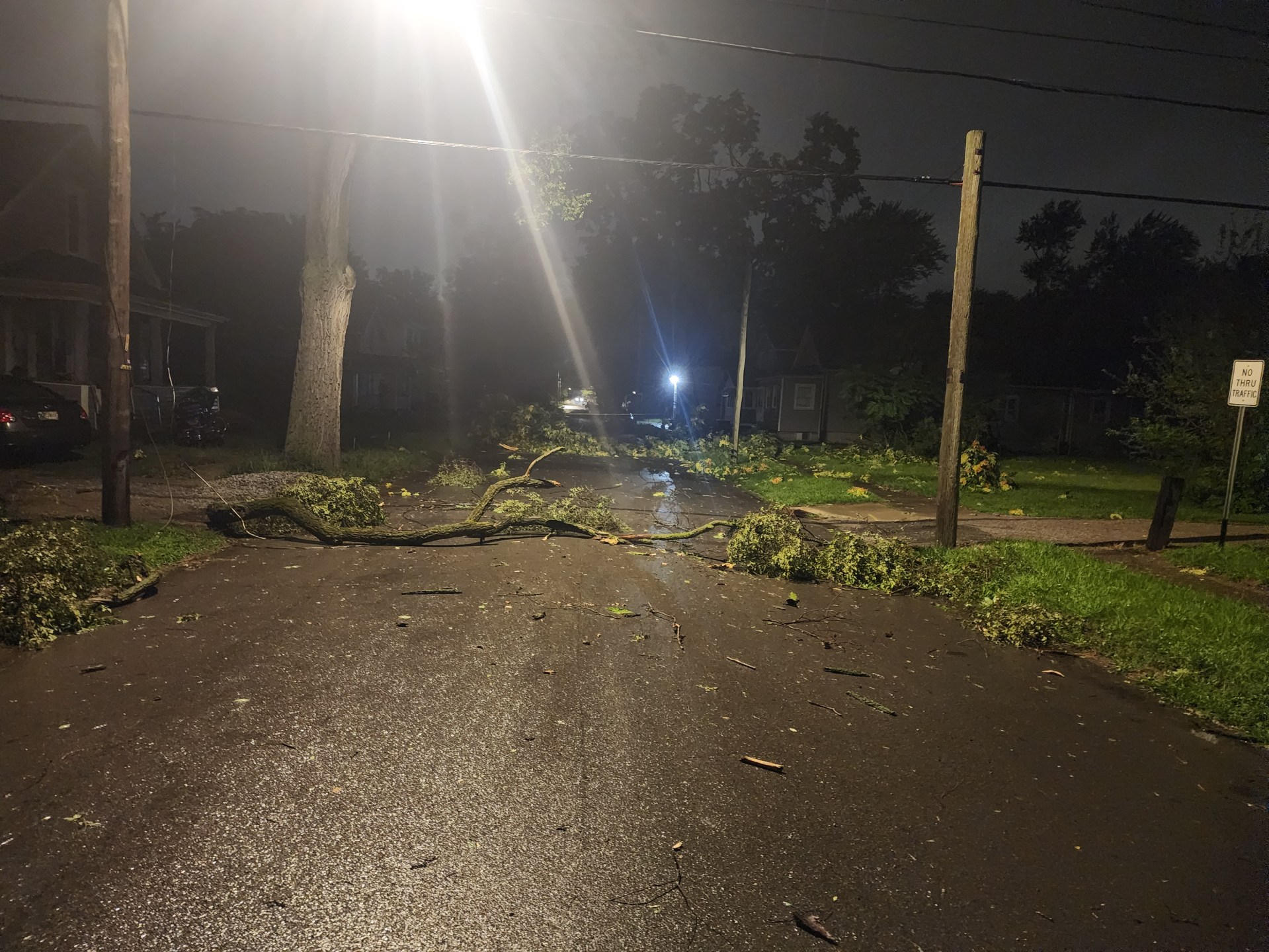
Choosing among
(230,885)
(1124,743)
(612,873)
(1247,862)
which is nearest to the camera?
(230,885)

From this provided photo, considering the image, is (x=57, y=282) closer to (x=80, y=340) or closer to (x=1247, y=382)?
(x=80, y=340)

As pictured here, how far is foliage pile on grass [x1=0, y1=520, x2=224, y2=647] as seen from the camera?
5.22 metres

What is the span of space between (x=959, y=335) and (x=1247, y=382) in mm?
4523

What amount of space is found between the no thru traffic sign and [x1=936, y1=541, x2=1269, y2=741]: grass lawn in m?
3.56

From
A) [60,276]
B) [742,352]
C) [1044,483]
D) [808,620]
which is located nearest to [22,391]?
[60,276]

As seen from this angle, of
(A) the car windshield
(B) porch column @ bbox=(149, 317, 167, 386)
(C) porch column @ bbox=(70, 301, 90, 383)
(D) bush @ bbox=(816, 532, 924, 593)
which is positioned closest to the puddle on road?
(D) bush @ bbox=(816, 532, 924, 593)

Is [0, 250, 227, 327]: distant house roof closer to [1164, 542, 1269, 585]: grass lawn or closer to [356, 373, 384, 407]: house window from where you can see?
[1164, 542, 1269, 585]: grass lawn

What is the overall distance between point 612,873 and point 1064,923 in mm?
1688

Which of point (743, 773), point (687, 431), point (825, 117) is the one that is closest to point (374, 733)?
point (743, 773)

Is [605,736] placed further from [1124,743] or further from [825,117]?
[825,117]

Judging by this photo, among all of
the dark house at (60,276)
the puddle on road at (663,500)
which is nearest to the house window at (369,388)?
the dark house at (60,276)

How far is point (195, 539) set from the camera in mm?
8367

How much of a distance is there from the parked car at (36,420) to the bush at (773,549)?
1139 centimetres

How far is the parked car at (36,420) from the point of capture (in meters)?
12.1
